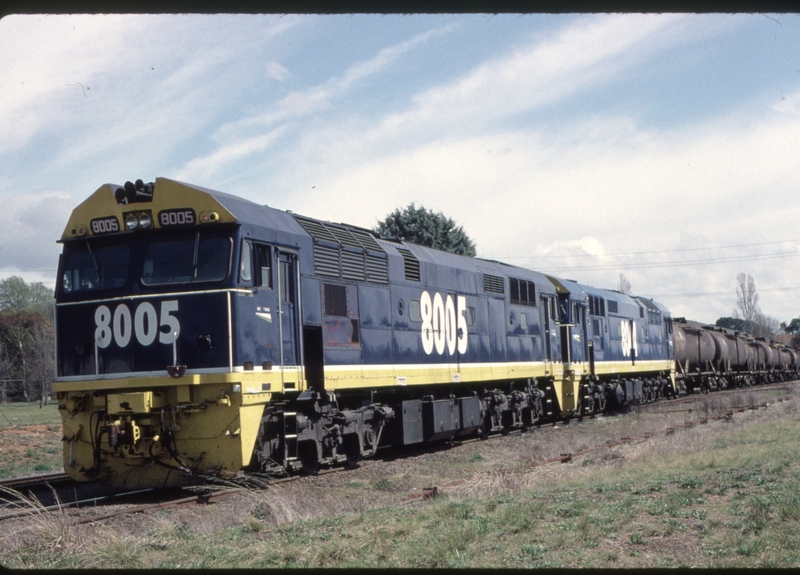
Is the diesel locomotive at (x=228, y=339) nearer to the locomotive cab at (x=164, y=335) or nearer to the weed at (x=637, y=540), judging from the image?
the locomotive cab at (x=164, y=335)

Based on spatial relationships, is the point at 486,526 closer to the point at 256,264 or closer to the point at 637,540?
the point at 637,540

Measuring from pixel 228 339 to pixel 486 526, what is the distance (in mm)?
5038

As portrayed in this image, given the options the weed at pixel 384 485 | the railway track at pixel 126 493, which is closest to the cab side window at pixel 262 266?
the railway track at pixel 126 493

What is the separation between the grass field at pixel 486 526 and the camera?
7.58 metres

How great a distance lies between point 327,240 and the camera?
14.9 metres

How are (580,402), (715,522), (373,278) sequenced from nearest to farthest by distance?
1. (715,522)
2. (373,278)
3. (580,402)

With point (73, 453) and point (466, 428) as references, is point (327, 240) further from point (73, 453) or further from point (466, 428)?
point (466, 428)

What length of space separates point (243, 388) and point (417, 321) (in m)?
6.46

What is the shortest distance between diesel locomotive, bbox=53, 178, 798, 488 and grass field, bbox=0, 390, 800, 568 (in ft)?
4.05

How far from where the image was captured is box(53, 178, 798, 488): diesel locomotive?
1202 centimetres

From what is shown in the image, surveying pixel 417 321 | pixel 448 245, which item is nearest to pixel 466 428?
pixel 417 321

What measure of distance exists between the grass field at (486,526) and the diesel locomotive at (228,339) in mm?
1233

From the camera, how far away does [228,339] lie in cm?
1193

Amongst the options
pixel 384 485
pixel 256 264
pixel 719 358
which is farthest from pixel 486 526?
pixel 719 358
